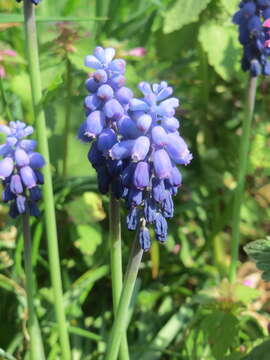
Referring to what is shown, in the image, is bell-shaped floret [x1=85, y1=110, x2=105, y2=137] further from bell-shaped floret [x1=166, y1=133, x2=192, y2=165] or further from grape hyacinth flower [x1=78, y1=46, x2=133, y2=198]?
bell-shaped floret [x1=166, y1=133, x2=192, y2=165]

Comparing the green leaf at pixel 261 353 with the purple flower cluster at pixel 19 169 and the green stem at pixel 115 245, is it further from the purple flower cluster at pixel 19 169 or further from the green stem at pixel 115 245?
the purple flower cluster at pixel 19 169

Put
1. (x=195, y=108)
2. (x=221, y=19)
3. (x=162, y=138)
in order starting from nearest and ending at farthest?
1. (x=162, y=138)
2. (x=221, y=19)
3. (x=195, y=108)

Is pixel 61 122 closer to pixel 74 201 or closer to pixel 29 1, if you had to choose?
pixel 74 201

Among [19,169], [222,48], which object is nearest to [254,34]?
[222,48]

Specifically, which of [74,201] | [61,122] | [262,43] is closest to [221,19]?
[262,43]

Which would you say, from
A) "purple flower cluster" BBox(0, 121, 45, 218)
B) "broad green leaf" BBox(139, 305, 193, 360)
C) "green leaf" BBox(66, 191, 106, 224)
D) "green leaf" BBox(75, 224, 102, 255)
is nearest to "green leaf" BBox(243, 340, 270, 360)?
"broad green leaf" BBox(139, 305, 193, 360)

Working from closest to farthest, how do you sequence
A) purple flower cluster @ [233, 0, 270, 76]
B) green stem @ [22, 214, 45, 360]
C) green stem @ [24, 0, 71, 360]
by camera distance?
green stem @ [24, 0, 71, 360]
green stem @ [22, 214, 45, 360]
purple flower cluster @ [233, 0, 270, 76]
